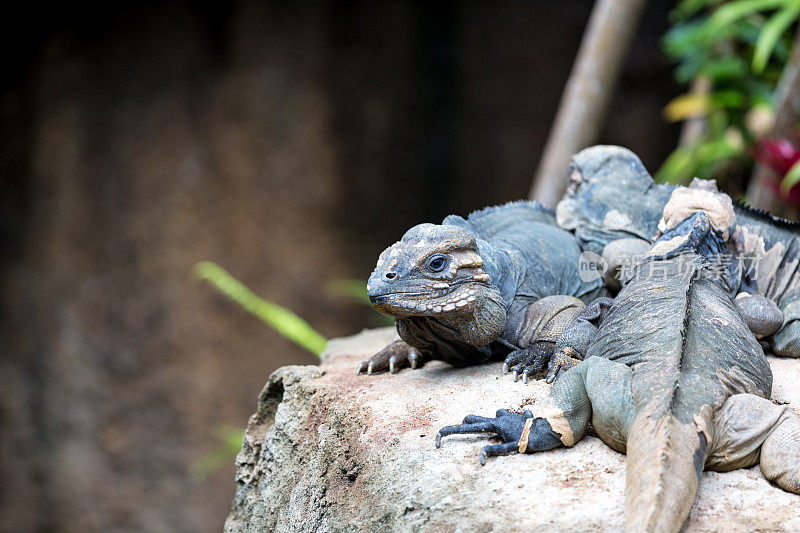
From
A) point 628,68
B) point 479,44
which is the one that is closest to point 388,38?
point 479,44

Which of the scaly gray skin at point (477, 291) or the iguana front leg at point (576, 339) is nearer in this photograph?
the scaly gray skin at point (477, 291)

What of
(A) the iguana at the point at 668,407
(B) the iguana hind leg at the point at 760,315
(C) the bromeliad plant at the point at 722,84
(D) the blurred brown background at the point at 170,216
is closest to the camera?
(A) the iguana at the point at 668,407

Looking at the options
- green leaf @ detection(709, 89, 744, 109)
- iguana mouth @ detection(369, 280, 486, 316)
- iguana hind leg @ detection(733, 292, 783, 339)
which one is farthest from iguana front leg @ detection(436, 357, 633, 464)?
green leaf @ detection(709, 89, 744, 109)

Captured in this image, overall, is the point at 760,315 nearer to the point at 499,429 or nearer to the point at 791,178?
the point at 499,429

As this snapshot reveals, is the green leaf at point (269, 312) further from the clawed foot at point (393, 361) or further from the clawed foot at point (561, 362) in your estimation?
the clawed foot at point (561, 362)

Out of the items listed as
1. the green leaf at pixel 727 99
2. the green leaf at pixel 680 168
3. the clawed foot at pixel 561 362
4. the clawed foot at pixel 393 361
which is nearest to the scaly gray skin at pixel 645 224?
the clawed foot at pixel 561 362
